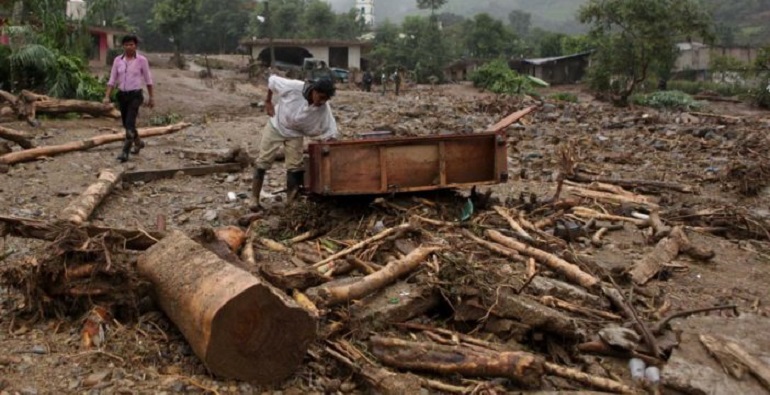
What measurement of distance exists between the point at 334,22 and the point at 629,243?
163 ft

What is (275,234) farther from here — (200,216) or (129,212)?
(129,212)

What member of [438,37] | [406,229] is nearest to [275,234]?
[406,229]

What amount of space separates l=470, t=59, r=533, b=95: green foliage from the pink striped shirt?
23591 millimetres

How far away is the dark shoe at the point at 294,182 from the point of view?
591cm

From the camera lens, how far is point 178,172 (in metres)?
8.35

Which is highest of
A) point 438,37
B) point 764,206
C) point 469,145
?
point 438,37

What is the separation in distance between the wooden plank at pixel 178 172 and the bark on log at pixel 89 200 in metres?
0.44

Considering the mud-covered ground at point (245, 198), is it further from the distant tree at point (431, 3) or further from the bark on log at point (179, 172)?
the distant tree at point (431, 3)

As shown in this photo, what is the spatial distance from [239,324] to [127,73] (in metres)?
5.98

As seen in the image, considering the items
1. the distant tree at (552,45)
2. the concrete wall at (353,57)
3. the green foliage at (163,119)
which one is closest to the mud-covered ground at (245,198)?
the green foliage at (163,119)

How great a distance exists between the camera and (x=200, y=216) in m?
6.59

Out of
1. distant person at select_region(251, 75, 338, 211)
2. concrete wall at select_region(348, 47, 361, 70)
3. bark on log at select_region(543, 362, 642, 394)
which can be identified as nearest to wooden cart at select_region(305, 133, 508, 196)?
distant person at select_region(251, 75, 338, 211)

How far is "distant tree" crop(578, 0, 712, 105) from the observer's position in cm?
2591

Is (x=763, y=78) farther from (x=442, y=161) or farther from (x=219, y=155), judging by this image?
(x=442, y=161)
